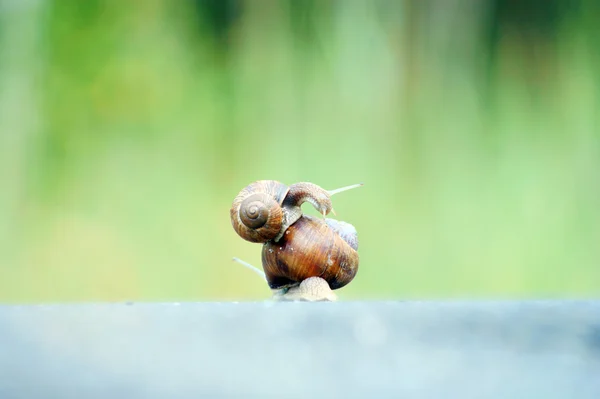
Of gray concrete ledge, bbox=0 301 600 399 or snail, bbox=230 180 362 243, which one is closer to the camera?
gray concrete ledge, bbox=0 301 600 399

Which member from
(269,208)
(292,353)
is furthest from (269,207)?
(292,353)

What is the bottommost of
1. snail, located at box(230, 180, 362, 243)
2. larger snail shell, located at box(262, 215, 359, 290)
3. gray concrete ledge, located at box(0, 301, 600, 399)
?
larger snail shell, located at box(262, 215, 359, 290)

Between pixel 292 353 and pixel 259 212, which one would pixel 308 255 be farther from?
pixel 292 353

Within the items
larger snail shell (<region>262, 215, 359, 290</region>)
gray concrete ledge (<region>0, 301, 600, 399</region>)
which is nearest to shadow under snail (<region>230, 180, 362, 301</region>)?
larger snail shell (<region>262, 215, 359, 290</region>)

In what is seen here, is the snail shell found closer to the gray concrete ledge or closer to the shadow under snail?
the shadow under snail

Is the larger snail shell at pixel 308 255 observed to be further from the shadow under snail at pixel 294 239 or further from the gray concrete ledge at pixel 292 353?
the gray concrete ledge at pixel 292 353

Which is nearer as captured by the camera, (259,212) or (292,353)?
(292,353)

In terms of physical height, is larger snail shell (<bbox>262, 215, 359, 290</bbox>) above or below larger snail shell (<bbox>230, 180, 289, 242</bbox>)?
below
